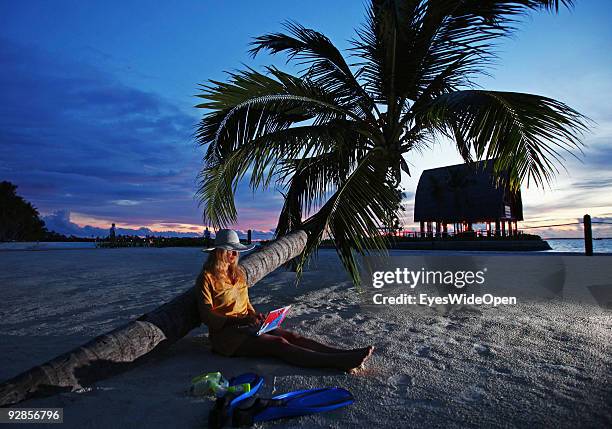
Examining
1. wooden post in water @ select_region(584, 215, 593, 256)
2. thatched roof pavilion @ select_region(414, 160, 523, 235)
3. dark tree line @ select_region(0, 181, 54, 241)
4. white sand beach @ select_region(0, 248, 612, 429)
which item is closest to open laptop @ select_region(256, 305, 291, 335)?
white sand beach @ select_region(0, 248, 612, 429)

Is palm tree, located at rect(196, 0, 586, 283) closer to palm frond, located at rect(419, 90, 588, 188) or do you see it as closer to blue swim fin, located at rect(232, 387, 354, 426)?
palm frond, located at rect(419, 90, 588, 188)

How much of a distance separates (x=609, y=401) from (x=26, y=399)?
4021 millimetres

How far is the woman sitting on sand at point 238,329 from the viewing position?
3.44 metres

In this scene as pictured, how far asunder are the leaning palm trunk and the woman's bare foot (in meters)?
1.69

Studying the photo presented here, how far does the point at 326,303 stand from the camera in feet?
21.4

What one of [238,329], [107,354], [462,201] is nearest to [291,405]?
[238,329]

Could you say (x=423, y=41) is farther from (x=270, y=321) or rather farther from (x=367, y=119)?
(x=270, y=321)

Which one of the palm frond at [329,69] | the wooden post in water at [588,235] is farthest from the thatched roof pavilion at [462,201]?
the palm frond at [329,69]

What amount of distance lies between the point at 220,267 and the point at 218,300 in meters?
0.32

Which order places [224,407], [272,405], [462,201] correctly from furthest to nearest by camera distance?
[462,201], [272,405], [224,407]

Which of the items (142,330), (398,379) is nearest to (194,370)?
(142,330)

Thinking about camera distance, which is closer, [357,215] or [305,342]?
[305,342]

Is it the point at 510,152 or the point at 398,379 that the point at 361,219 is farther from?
the point at 398,379

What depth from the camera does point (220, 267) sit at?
399 cm
